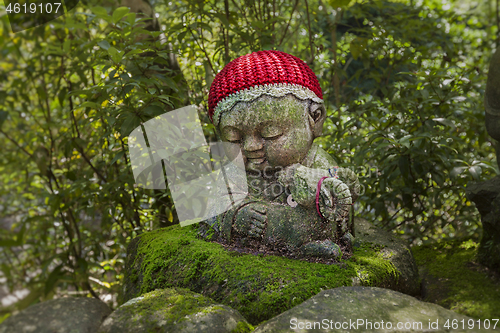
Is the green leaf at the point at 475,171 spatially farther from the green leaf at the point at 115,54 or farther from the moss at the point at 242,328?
the green leaf at the point at 115,54

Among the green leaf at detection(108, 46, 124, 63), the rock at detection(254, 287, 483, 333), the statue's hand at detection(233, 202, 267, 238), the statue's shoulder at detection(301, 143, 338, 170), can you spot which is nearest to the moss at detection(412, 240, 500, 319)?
the rock at detection(254, 287, 483, 333)

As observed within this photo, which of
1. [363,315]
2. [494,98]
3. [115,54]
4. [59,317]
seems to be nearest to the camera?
[363,315]

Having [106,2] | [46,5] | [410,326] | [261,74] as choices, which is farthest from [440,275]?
[106,2]

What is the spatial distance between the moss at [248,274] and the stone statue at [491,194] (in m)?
0.73

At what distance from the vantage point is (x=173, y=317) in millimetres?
1794

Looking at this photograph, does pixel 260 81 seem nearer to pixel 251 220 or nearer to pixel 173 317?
pixel 251 220

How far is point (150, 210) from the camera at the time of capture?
370cm

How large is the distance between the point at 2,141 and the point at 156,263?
1.70 m

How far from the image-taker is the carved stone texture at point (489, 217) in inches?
101

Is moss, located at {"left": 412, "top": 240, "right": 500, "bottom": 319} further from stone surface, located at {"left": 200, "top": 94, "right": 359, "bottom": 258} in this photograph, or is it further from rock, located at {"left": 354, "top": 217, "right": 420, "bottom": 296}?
stone surface, located at {"left": 200, "top": 94, "right": 359, "bottom": 258}

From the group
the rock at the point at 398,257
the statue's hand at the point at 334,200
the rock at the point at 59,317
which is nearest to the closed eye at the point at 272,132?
the statue's hand at the point at 334,200

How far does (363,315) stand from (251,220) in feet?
3.15

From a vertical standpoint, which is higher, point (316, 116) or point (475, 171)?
point (316, 116)

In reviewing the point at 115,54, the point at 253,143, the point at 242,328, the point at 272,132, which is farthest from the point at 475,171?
the point at 115,54
